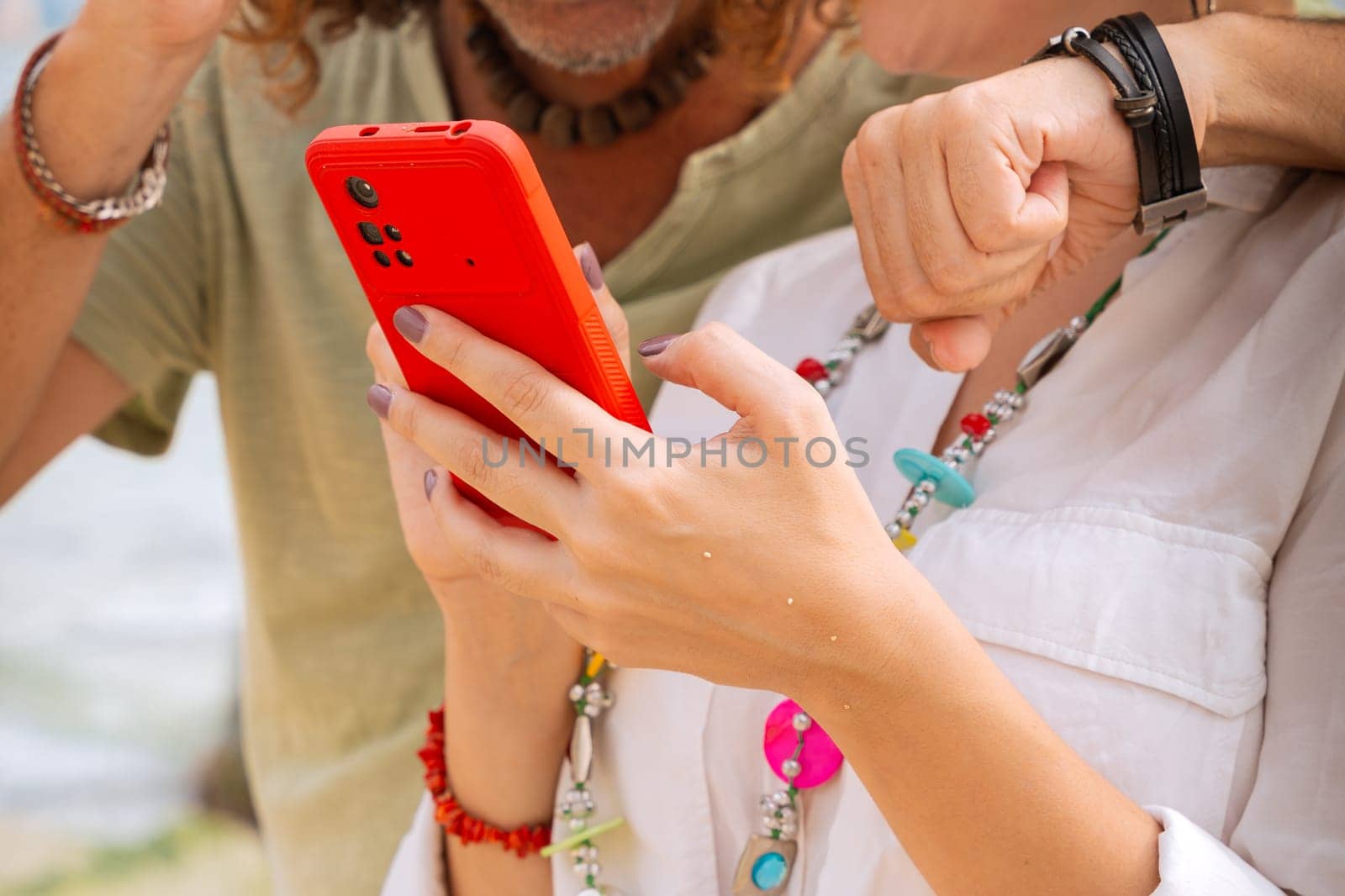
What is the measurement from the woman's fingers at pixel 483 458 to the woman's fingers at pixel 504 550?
0.03 metres

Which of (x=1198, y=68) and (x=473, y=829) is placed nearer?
(x=1198, y=68)

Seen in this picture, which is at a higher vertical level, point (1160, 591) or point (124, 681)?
point (1160, 591)

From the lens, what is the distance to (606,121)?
1386 millimetres

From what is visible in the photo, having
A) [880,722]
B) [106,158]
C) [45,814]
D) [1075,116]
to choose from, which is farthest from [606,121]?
[45,814]

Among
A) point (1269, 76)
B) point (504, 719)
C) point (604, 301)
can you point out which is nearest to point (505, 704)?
point (504, 719)

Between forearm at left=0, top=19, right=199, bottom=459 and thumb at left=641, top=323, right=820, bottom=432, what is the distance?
2.14ft

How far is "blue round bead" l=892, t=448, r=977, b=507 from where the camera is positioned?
2.91 ft

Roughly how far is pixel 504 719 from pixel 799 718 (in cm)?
26

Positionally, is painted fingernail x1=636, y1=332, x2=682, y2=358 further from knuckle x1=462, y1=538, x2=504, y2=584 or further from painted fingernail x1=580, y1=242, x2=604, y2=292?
knuckle x1=462, y1=538, x2=504, y2=584

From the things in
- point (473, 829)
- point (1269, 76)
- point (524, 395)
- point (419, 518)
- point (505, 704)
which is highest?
point (1269, 76)

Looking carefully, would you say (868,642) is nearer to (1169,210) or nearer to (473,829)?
(1169,210)

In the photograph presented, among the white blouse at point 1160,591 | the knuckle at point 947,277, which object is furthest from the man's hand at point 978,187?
the white blouse at point 1160,591

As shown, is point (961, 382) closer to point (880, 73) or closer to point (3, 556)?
point (880, 73)

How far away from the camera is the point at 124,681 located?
130 inches
